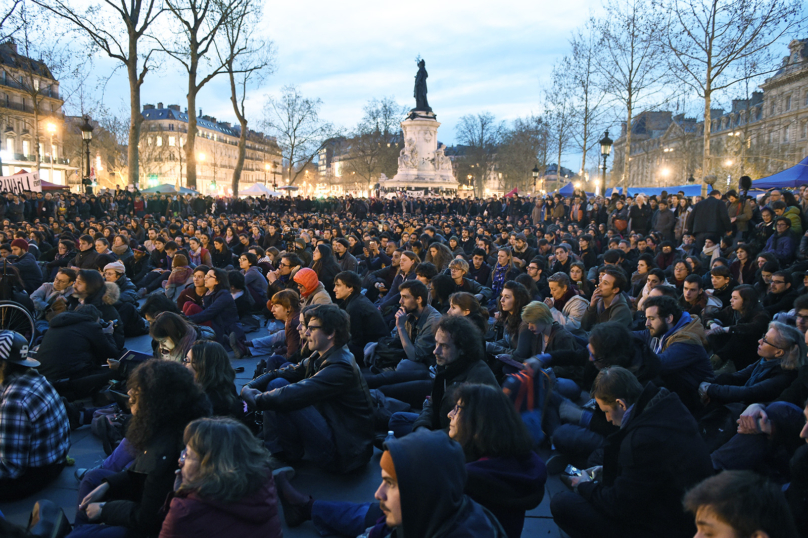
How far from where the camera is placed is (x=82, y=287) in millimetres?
6117

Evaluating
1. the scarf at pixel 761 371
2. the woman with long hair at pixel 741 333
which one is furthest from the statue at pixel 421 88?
the scarf at pixel 761 371

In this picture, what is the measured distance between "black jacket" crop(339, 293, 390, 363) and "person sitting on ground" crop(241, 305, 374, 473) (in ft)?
6.72

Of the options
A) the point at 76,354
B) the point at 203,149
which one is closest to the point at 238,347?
the point at 76,354

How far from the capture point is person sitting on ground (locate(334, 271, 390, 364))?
235 inches

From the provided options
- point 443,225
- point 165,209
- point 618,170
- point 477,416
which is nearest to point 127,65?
point 165,209

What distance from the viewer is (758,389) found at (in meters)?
4.01

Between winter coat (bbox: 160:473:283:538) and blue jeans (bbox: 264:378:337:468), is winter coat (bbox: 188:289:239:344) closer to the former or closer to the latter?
blue jeans (bbox: 264:378:337:468)

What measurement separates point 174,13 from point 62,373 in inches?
1063

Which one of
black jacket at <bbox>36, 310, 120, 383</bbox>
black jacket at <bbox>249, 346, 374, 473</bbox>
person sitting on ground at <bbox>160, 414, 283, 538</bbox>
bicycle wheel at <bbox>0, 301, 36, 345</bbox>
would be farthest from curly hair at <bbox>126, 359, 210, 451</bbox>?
bicycle wheel at <bbox>0, 301, 36, 345</bbox>

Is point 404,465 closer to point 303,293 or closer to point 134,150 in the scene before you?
point 303,293

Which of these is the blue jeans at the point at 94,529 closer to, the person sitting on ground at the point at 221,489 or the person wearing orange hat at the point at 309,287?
the person sitting on ground at the point at 221,489

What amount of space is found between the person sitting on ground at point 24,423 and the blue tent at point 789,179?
17082 mm

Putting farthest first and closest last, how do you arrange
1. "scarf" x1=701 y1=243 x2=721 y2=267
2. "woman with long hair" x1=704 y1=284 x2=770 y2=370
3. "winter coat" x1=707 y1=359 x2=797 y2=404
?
"scarf" x1=701 y1=243 x2=721 y2=267
"woman with long hair" x1=704 y1=284 x2=770 y2=370
"winter coat" x1=707 y1=359 x2=797 y2=404

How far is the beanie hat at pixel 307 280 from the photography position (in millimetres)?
6367
